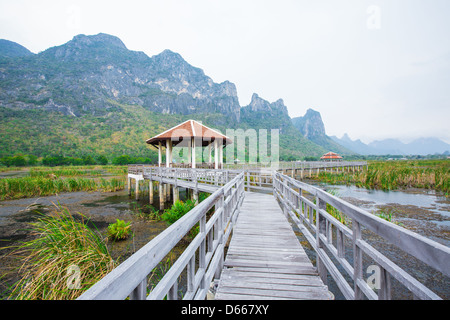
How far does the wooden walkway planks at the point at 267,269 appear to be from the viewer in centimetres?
270

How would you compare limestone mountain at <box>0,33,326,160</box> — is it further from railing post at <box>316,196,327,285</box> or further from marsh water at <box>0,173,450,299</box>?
railing post at <box>316,196,327,285</box>

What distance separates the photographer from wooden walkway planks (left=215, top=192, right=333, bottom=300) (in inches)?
106

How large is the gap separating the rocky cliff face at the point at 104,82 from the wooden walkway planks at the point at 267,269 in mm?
93897

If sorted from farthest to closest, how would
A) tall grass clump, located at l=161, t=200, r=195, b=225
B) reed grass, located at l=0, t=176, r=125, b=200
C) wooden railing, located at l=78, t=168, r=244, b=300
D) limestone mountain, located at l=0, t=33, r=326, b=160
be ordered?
1. limestone mountain, located at l=0, t=33, r=326, b=160
2. reed grass, located at l=0, t=176, r=125, b=200
3. tall grass clump, located at l=161, t=200, r=195, b=225
4. wooden railing, located at l=78, t=168, r=244, b=300

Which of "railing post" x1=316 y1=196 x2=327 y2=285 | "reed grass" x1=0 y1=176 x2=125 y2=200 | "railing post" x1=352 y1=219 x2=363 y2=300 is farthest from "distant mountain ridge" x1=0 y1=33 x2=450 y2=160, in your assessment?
"railing post" x1=352 y1=219 x2=363 y2=300

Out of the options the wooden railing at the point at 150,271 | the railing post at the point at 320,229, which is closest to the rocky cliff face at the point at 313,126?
the railing post at the point at 320,229

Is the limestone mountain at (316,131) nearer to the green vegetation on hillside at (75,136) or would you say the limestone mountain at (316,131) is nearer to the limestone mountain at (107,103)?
the limestone mountain at (107,103)

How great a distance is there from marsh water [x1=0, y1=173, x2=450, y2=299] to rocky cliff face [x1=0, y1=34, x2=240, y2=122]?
8022cm

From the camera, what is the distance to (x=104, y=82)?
116688mm

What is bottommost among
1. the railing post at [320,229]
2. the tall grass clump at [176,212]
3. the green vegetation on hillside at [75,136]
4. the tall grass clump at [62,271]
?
the tall grass clump at [176,212]

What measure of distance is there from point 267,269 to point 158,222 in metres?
8.49
